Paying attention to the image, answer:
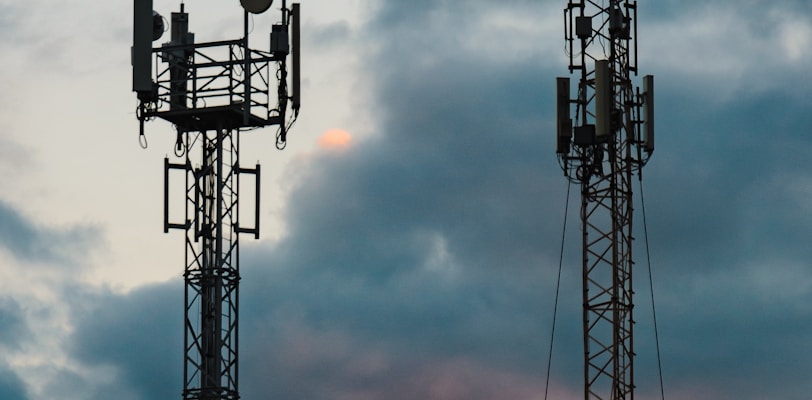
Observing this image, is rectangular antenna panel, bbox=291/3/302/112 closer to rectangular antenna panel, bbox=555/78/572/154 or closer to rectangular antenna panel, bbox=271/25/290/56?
rectangular antenna panel, bbox=271/25/290/56

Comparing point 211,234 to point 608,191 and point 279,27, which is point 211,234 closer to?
point 279,27

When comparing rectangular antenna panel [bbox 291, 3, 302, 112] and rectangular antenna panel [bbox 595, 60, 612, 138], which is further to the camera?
rectangular antenna panel [bbox 595, 60, 612, 138]

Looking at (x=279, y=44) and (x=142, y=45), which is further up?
(x=279, y=44)

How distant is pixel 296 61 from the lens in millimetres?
87250

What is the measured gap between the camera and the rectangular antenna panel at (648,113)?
351ft

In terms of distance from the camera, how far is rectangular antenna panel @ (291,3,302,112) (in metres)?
86.9

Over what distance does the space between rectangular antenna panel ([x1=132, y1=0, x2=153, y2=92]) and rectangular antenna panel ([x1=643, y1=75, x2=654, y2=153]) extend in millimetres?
28912

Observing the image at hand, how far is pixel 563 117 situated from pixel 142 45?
26651 mm

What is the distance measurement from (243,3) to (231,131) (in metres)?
4.89

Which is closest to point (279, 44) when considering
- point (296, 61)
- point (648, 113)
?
point (296, 61)

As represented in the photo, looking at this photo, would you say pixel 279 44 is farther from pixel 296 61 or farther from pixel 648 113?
pixel 648 113

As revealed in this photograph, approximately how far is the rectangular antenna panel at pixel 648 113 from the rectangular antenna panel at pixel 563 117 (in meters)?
3.50

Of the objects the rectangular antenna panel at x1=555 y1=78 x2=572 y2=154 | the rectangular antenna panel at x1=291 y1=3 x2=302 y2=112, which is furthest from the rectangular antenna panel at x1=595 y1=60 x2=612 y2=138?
the rectangular antenna panel at x1=291 y1=3 x2=302 y2=112

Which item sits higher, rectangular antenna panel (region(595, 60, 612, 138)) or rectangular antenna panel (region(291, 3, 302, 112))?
rectangular antenna panel (region(595, 60, 612, 138))
